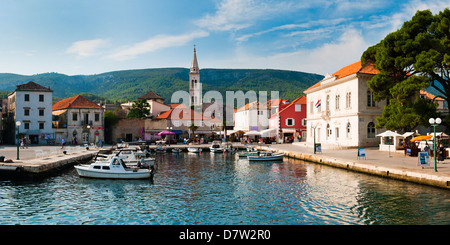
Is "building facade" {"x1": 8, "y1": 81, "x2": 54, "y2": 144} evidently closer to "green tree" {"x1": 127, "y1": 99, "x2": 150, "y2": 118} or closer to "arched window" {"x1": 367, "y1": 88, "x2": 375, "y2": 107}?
"green tree" {"x1": 127, "y1": 99, "x2": 150, "y2": 118}

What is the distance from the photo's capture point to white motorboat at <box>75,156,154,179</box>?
24000 millimetres

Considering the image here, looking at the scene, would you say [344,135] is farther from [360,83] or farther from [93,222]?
[93,222]

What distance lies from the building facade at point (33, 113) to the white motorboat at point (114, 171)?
3793cm

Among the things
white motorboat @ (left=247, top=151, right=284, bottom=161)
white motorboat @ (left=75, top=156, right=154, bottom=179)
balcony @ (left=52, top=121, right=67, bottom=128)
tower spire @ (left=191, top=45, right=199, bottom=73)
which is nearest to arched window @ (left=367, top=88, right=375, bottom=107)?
white motorboat @ (left=247, top=151, right=284, bottom=161)

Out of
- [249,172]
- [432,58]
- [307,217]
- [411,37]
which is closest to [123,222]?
[307,217]

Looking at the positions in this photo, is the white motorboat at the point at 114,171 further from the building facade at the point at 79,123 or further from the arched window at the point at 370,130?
the building facade at the point at 79,123

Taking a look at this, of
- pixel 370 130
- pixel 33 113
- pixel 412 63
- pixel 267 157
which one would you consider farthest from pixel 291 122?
pixel 33 113

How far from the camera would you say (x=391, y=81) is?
115ft

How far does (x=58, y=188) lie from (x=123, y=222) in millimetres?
9637

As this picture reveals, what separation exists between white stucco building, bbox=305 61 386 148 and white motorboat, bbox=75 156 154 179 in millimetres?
21827

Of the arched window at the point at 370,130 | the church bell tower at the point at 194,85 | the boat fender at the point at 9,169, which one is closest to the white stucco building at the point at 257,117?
the church bell tower at the point at 194,85

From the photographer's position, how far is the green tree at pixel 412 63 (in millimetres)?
30422

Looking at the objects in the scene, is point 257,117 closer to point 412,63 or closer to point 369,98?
point 369,98

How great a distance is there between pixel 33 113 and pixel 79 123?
24.9ft
